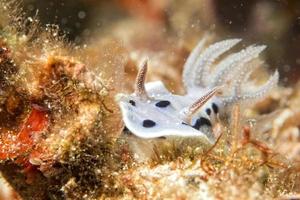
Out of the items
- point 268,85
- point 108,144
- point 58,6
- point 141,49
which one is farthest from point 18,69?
point 58,6

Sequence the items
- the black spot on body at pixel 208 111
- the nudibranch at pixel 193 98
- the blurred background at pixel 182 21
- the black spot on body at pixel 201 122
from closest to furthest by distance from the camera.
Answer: the nudibranch at pixel 193 98 < the black spot on body at pixel 201 122 < the black spot on body at pixel 208 111 < the blurred background at pixel 182 21

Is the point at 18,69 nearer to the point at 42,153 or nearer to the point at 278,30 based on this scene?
the point at 42,153

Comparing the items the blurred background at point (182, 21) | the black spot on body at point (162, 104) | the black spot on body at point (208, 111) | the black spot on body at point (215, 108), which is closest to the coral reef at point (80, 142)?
the black spot on body at point (162, 104)

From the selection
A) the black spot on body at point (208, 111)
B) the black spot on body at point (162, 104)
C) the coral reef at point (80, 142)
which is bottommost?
the coral reef at point (80, 142)

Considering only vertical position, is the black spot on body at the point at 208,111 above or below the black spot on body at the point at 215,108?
below

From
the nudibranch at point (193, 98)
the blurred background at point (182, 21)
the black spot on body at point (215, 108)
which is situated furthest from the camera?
the blurred background at point (182, 21)

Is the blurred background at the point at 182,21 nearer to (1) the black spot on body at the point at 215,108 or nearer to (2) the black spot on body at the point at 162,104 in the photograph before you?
(1) the black spot on body at the point at 215,108

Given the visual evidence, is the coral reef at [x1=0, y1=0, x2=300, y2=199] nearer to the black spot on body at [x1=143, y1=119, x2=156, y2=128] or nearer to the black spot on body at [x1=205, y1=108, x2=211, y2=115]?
the black spot on body at [x1=143, y1=119, x2=156, y2=128]
